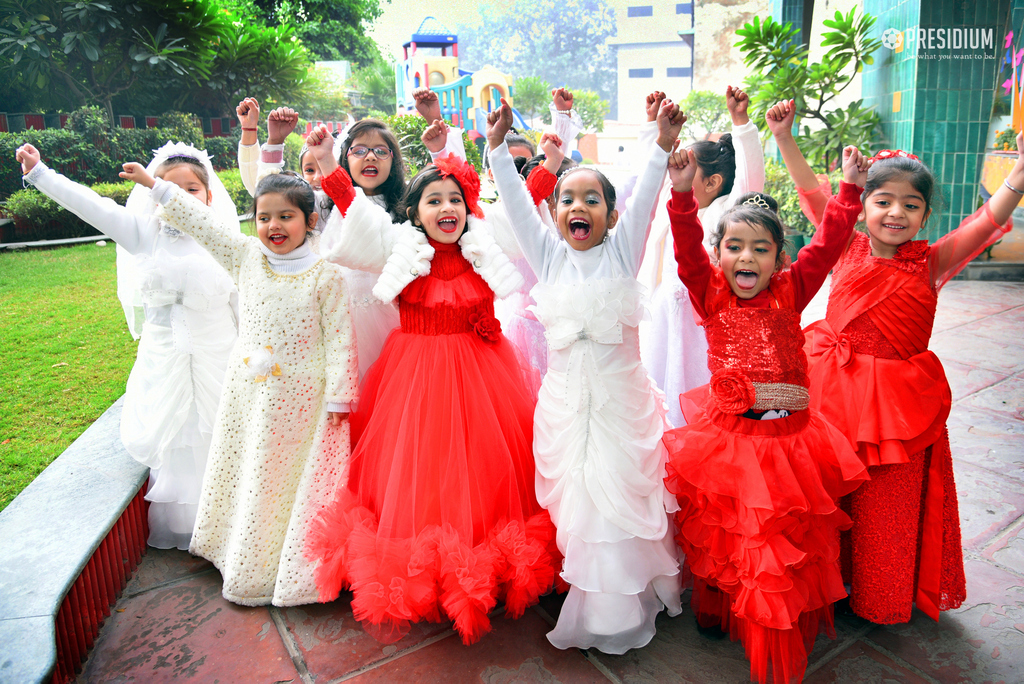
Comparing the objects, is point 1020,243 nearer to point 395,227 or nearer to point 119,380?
point 395,227

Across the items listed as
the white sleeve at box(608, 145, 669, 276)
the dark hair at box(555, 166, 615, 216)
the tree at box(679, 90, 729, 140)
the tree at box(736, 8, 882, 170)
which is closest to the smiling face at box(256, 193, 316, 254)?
the dark hair at box(555, 166, 615, 216)

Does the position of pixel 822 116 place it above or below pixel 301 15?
below

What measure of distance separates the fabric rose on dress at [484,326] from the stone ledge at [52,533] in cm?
154

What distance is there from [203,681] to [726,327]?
6.39 ft

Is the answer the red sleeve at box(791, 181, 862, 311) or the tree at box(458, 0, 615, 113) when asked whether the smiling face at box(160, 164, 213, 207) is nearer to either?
the red sleeve at box(791, 181, 862, 311)

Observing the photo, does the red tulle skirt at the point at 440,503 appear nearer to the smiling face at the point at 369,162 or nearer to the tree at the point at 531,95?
the smiling face at the point at 369,162

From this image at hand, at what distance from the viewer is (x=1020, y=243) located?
7.62 m

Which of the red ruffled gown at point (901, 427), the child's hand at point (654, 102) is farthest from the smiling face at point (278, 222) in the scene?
the red ruffled gown at point (901, 427)

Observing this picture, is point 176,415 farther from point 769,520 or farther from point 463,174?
point 769,520

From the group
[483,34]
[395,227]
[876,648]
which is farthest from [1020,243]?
[483,34]

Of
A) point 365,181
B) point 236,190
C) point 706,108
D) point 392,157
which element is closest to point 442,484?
point 365,181

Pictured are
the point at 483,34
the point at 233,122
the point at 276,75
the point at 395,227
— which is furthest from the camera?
the point at 483,34

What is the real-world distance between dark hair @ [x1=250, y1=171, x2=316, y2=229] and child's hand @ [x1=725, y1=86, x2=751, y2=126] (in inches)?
60.7

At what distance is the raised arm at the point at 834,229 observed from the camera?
1.87 m
